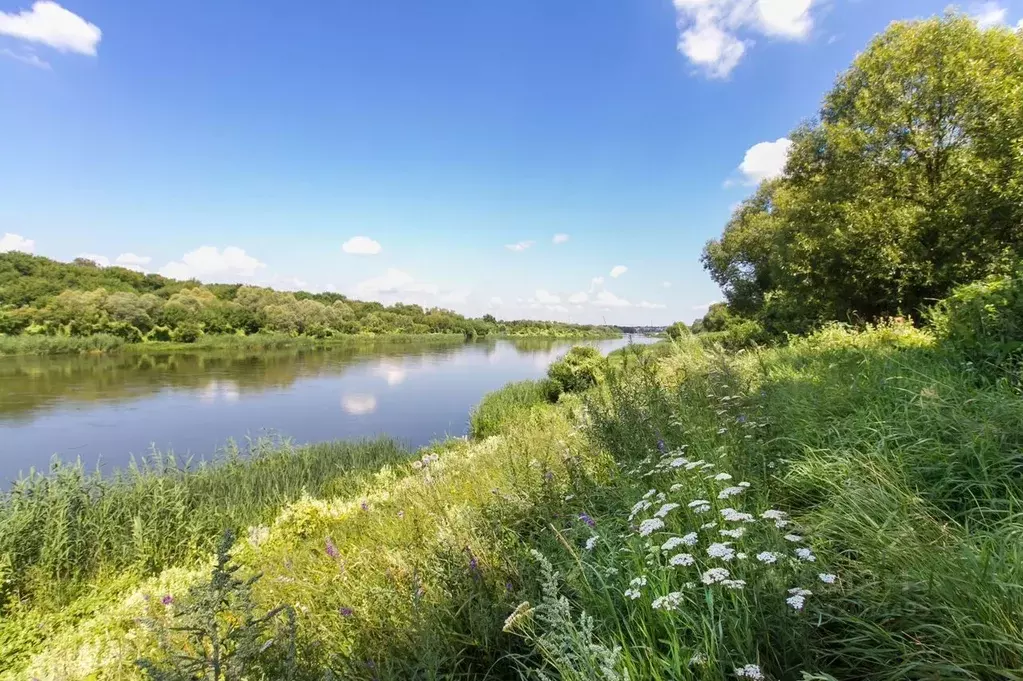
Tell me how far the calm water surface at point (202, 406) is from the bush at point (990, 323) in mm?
3257

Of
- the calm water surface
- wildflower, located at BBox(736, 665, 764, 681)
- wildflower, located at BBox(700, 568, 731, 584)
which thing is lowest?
the calm water surface

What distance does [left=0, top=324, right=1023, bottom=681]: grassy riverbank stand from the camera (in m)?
1.37

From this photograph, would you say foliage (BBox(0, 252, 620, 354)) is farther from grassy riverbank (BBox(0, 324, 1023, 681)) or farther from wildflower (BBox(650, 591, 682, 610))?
wildflower (BBox(650, 591, 682, 610))

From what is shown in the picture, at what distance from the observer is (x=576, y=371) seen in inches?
636

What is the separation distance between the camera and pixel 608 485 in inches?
123

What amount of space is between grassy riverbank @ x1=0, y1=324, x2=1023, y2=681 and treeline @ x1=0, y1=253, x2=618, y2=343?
1169 inches

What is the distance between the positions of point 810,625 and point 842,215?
1289 cm

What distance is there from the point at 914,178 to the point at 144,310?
6613 cm

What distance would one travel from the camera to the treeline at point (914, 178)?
9031mm

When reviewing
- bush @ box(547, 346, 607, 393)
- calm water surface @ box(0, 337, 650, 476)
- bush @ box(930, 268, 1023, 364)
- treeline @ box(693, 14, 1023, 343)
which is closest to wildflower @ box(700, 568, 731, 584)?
bush @ box(930, 268, 1023, 364)

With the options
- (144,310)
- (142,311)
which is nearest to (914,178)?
(142,311)

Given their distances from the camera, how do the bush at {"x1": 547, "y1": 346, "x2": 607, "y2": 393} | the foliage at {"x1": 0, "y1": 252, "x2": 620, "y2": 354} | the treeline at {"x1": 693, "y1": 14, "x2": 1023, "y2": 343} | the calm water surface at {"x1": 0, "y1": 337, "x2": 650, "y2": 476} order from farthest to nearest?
the foliage at {"x1": 0, "y1": 252, "x2": 620, "y2": 354}
the bush at {"x1": 547, "y1": 346, "x2": 607, "y2": 393}
the calm water surface at {"x1": 0, "y1": 337, "x2": 650, "y2": 476}
the treeline at {"x1": 693, "y1": 14, "x2": 1023, "y2": 343}

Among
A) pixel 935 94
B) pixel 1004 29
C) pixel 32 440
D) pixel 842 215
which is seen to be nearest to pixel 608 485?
pixel 842 215

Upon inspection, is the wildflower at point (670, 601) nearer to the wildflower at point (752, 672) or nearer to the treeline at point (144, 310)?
the wildflower at point (752, 672)
